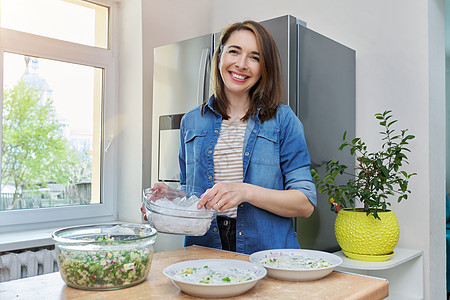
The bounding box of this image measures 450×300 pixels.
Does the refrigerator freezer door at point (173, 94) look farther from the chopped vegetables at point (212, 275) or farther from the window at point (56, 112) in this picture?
the chopped vegetables at point (212, 275)

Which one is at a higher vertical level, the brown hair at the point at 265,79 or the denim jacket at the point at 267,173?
the brown hair at the point at 265,79

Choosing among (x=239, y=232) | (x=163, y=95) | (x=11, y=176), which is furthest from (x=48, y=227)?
(x=239, y=232)

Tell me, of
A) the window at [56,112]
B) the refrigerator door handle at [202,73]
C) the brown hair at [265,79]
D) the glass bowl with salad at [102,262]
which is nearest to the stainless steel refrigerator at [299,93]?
the refrigerator door handle at [202,73]

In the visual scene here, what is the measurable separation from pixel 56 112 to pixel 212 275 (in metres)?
2.03

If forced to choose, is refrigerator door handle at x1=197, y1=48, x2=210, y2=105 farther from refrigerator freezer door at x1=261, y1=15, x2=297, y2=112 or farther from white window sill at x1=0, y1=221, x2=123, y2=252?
white window sill at x1=0, y1=221, x2=123, y2=252

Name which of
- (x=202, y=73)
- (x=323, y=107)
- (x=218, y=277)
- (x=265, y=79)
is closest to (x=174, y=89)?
(x=202, y=73)

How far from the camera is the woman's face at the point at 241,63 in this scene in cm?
133

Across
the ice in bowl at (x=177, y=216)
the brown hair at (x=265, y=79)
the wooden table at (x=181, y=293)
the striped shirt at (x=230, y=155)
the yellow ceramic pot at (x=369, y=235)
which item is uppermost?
the brown hair at (x=265, y=79)

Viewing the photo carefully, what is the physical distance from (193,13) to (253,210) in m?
2.06

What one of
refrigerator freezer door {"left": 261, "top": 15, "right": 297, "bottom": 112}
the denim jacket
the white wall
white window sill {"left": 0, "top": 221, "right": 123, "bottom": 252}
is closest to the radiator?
white window sill {"left": 0, "top": 221, "right": 123, "bottom": 252}

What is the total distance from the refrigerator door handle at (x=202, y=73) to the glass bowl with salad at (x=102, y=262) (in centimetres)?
145

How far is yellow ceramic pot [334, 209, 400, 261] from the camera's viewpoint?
1703mm

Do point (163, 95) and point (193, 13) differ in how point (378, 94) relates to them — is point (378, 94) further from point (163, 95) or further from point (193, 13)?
point (193, 13)

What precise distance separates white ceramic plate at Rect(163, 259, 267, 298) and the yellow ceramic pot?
968 mm
